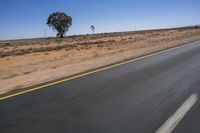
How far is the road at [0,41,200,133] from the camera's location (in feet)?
13.5

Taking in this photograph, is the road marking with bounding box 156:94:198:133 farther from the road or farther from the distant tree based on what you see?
the distant tree

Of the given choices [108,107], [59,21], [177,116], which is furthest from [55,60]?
[59,21]

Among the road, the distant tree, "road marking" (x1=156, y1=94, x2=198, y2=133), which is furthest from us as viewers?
the distant tree

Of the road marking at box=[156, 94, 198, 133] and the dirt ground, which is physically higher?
the road marking at box=[156, 94, 198, 133]

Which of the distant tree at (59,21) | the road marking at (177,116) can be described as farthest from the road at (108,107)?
the distant tree at (59,21)

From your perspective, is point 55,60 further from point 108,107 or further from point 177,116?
point 177,116

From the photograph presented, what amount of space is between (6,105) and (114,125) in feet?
10.3

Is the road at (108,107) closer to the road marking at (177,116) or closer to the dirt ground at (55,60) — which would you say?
the road marking at (177,116)

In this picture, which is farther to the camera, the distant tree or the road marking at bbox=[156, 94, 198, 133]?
the distant tree

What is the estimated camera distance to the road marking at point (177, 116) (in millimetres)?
3940

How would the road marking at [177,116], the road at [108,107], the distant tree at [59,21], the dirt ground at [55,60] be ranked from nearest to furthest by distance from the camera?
the road marking at [177,116]
the road at [108,107]
the dirt ground at [55,60]
the distant tree at [59,21]

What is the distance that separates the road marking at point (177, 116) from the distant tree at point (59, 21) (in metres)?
88.6

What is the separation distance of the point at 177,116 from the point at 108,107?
1.54 m

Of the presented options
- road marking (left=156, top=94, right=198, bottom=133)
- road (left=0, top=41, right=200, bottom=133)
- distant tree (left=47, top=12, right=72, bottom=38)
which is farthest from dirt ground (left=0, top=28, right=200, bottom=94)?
distant tree (left=47, top=12, right=72, bottom=38)
